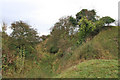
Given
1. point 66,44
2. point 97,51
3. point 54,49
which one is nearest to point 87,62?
point 97,51

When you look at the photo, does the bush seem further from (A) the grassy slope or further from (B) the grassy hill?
(A) the grassy slope

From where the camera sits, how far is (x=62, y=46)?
13320 millimetres

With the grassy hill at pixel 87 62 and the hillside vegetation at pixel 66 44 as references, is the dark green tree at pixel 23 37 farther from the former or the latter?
the grassy hill at pixel 87 62

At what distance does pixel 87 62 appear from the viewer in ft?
24.9

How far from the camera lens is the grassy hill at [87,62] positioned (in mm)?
A: 5632

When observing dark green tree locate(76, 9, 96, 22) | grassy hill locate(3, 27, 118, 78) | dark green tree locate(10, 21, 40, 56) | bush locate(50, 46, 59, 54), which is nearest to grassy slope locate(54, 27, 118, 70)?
grassy hill locate(3, 27, 118, 78)

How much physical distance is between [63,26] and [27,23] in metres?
5.22

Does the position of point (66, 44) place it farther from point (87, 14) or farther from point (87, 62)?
point (87, 62)

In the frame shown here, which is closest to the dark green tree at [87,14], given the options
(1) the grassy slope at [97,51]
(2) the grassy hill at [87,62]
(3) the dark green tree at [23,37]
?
(2) the grassy hill at [87,62]

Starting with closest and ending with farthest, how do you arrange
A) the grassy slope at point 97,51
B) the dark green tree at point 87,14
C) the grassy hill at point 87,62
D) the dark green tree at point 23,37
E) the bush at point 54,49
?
the grassy hill at point 87,62
the grassy slope at point 97,51
the dark green tree at point 23,37
the dark green tree at point 87,14
the bush at point 54,49

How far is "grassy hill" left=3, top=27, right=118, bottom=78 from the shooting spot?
5.63m

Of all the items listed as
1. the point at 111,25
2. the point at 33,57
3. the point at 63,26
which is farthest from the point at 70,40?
the point at 111,25

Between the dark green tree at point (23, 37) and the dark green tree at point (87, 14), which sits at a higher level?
the dark green tree at point (87, 14)

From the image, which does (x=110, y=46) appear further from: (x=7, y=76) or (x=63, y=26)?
(x=7, y=76)
